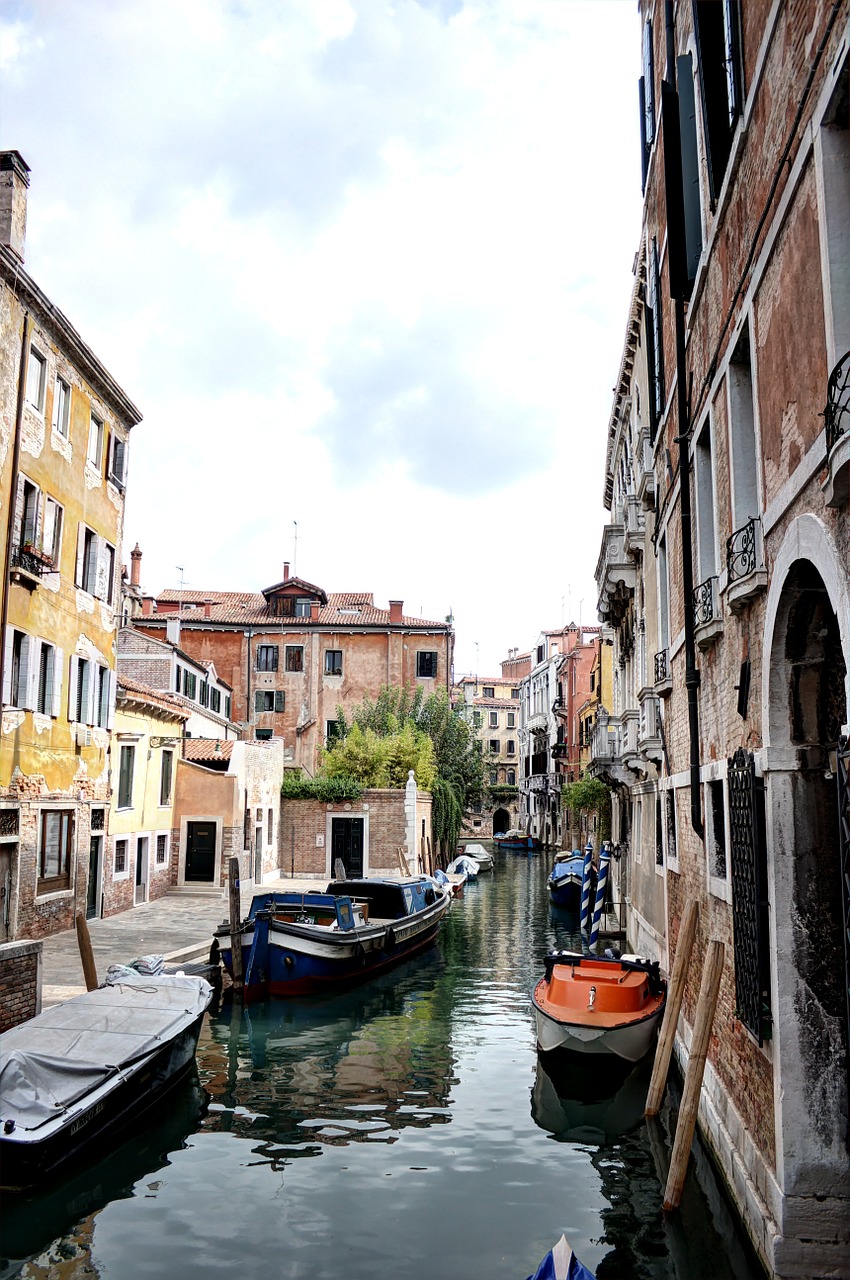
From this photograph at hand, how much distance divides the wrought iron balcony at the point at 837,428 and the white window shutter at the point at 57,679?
513 inches

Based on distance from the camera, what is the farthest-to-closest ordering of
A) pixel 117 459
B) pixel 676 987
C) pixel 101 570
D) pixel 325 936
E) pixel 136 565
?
1. pixel 136 565
2. pixel 117 459
3. pixel 101 570
4. pixel 325 936
5. pixel 676 987

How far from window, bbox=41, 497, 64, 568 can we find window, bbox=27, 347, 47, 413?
1345mm

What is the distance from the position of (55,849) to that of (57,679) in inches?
98.4

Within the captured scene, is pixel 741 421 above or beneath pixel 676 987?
above

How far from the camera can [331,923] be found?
14.6m

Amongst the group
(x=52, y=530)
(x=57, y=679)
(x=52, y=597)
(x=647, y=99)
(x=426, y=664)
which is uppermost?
(x=647, y=99)

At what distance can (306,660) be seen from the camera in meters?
33.7

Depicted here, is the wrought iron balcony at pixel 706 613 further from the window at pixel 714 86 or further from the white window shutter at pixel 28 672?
the white window shutter at pixel 28 672

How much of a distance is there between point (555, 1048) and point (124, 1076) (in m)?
3.82

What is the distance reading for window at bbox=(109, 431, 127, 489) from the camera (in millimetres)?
17219

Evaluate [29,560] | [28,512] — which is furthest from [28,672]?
[28,512]

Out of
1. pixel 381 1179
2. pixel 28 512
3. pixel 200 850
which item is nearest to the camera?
pixel 381 1179

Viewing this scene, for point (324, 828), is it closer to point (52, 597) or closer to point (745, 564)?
point (52, 597)

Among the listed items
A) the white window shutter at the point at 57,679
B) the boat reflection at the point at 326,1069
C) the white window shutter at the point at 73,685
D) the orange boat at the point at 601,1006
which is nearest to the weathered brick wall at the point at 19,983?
the boat reflection at the point at 326,1069
